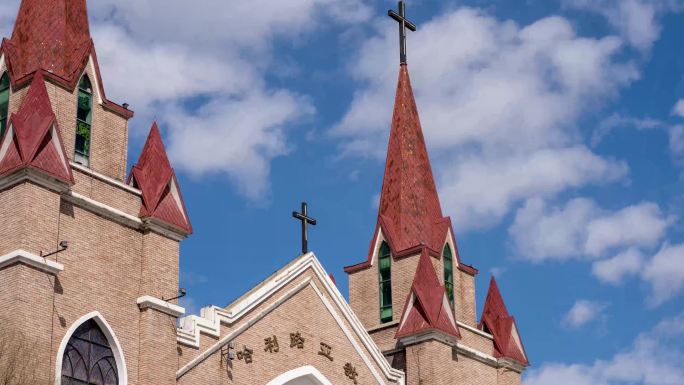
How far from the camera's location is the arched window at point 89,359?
90.4 ft

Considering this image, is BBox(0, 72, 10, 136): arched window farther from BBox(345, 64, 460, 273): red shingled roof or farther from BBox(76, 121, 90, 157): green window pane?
BBox(345, 64, 460, 273): red shingled roof

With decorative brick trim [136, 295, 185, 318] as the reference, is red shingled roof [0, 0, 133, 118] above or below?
above

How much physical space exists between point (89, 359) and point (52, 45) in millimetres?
7673

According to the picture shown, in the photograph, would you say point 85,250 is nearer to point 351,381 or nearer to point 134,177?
point 134,177

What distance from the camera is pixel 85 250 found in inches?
1127

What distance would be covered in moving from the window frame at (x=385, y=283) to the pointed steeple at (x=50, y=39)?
11921mm

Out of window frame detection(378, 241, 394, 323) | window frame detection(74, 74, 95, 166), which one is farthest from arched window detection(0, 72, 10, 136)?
window frame detection(378, 241, 394, 323)

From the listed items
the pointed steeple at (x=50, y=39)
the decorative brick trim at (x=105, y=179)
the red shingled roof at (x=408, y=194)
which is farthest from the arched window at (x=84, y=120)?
the red shingled roof at (x=408, y=194)

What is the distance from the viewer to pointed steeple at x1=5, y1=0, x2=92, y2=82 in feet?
100

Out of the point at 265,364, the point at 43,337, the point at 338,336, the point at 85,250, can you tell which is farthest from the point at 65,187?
the point at 338,336

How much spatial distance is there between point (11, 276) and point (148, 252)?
3.92m

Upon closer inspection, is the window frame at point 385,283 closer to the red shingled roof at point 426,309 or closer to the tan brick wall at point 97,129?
the red shingled roof at point 426,309

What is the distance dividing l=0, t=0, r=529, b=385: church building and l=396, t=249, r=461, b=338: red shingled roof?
41mm

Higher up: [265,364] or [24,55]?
[24,55]
